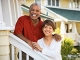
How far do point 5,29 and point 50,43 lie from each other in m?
0.81

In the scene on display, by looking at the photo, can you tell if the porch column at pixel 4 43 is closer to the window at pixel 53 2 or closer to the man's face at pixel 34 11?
the man's face at pixel 34 11

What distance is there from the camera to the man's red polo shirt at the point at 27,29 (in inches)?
167

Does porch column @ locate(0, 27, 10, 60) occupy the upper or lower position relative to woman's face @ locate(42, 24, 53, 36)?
lower

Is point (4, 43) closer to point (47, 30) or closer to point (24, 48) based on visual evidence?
point (24, 48)

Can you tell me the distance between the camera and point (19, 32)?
4219 mm

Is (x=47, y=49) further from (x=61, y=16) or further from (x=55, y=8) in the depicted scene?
(x=55, y=8)

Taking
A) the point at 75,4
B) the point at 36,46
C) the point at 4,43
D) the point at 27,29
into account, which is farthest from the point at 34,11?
the point at 75,4

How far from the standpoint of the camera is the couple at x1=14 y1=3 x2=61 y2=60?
4097 mm

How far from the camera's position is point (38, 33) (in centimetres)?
437

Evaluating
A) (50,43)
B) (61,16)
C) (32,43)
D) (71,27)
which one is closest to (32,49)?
(32,43)

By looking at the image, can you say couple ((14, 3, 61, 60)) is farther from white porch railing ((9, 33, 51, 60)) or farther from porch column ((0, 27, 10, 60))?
porch column ((0, 27, 10, 60))

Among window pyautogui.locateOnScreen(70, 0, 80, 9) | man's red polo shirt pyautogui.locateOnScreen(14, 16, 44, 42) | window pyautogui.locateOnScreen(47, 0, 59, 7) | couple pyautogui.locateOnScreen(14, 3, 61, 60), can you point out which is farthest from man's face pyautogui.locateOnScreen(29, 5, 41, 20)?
window pyautogui.locateOnScreen(70, 0, 80, 9)

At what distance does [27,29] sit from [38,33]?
23cm

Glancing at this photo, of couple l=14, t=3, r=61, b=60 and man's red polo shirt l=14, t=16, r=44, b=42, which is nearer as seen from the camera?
couple l=14, t=3, r=61, b=60
